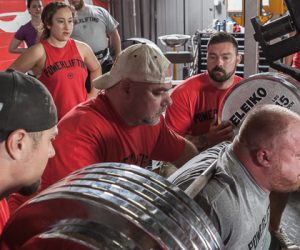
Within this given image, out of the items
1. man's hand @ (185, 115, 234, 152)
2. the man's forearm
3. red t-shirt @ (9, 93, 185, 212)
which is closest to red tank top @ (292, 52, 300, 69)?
the man's forearm

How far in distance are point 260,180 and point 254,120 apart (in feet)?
0.77

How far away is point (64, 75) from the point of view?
3387mm

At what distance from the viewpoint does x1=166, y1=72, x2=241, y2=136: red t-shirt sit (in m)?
2.94

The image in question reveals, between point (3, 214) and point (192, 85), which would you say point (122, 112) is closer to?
point (3, 214)

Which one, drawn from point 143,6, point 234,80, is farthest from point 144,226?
point 143,6

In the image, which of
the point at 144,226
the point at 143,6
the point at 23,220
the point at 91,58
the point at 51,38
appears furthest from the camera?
the point at 143,6

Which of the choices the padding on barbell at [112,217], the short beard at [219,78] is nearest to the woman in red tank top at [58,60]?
the short beard at [219,78]

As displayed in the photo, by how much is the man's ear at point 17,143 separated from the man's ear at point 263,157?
96cm

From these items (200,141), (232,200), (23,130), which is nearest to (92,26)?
(200,141)

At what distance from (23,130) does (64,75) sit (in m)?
2.27

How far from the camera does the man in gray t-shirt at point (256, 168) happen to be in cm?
169

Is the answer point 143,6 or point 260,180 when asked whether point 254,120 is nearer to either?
point 260,180

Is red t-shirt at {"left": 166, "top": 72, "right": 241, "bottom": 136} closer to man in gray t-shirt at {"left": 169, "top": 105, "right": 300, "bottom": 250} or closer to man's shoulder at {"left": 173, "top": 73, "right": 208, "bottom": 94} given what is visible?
man's shoulder at {"left": 173, "top": 73, "right": 208, "bottom": 94}

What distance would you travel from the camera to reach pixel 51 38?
11.1 ft
